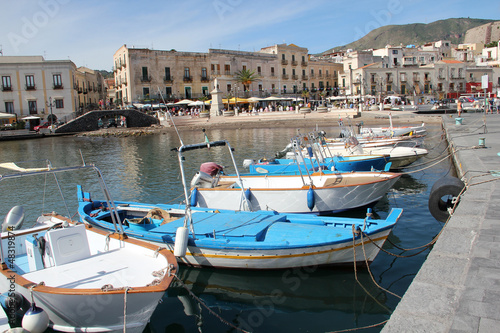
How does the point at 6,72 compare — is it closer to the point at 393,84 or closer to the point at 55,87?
the point at 55,87

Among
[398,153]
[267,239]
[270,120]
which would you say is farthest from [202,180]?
[270,120]

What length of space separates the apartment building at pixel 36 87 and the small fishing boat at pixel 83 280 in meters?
57.5

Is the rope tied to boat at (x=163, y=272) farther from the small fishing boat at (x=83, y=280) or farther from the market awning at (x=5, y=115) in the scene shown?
the market awning at (x=5, y=115)

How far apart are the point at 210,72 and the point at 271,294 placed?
64.3m

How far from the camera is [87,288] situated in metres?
6.54

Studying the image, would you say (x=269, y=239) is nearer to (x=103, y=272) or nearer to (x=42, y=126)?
(x=103, y=272)

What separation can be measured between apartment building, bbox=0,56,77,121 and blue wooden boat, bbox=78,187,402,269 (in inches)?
2257

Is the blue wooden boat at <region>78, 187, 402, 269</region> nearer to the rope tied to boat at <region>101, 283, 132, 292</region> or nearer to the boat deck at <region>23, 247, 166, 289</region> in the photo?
the boat deck at <region>23, 247, 166, 289</region>

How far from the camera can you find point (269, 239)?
869 cm

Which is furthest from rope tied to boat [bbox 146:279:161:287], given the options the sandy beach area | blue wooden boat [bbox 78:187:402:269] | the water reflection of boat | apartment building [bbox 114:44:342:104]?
apartment building [bbox 114:44:342:104]

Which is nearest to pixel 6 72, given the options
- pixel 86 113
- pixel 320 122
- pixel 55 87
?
pixel 55 87

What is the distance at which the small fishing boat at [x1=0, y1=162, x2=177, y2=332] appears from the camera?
618cm

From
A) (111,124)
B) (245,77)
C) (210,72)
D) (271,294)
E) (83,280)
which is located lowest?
(271,294)

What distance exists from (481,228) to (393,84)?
7577 cm
